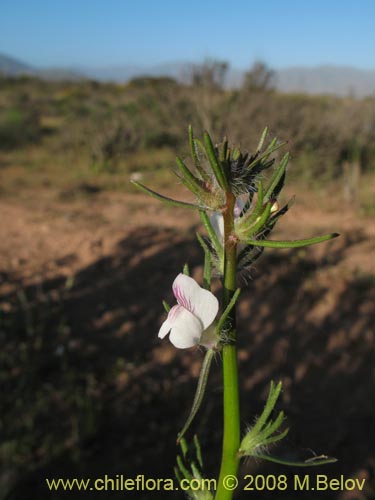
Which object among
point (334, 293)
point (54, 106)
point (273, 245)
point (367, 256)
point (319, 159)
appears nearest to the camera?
point (273, 245)

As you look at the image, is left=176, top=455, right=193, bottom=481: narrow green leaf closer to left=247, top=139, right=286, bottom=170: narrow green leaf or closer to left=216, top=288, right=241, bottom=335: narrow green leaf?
left=216, top=288, right=241, bottom=335: narrow green leaf

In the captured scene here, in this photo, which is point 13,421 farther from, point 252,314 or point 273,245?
point 273,245

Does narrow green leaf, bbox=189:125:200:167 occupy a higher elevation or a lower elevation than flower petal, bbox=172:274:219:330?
higher

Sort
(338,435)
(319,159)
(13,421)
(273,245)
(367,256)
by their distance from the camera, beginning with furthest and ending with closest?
(319,159)
(367,256)
(338,435)
(13,421)
(273,245)

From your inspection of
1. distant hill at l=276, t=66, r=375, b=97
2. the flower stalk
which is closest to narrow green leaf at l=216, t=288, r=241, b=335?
the flower stalk

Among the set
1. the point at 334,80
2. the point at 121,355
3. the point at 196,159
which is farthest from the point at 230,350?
the point at 334,80

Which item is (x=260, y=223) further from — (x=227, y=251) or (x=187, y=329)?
(x=187, y=329)

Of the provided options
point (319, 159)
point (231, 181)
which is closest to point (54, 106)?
point (319, 159)
